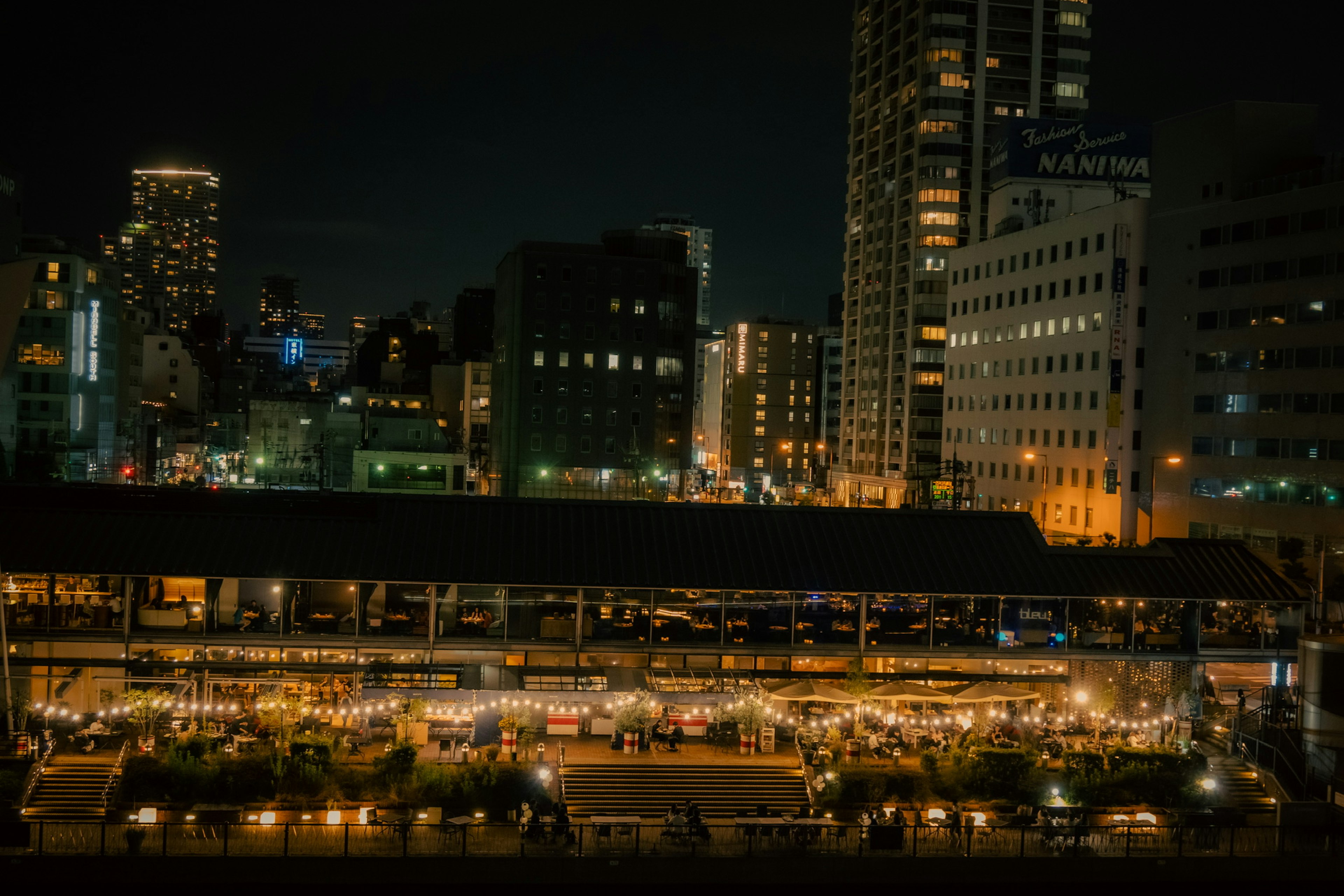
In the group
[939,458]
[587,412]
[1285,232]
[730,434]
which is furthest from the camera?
[730,434]

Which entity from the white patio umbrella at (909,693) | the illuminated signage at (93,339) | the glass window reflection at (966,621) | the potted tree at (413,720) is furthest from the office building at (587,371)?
the potted tree at (413,720)

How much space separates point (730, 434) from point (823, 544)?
478 feet

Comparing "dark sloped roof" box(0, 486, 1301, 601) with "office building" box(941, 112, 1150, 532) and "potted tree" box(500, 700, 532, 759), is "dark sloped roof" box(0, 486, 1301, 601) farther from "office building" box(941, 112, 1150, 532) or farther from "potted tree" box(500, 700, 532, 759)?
"office building" box(941, 112, 1150, 532)

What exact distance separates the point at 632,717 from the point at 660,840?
655cm

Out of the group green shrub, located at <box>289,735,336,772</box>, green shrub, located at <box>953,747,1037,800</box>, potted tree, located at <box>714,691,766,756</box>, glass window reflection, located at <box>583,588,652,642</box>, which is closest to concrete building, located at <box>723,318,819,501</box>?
glass window reflection, located at <box>583,588,652,642</box>

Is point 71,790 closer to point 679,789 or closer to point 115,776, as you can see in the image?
point 115,776

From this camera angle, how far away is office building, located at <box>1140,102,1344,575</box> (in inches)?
2402

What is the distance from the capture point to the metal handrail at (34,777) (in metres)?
28.9

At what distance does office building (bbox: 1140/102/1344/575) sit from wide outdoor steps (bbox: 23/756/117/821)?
53.3 metres

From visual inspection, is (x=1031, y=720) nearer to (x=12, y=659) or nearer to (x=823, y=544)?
(x=823, y=544)

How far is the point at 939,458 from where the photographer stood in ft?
365

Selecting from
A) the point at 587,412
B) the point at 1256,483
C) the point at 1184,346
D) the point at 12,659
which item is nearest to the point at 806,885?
the point at 12,659

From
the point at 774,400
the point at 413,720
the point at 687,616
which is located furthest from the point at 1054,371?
the point at 774,400

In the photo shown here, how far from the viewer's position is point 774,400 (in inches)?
7151
